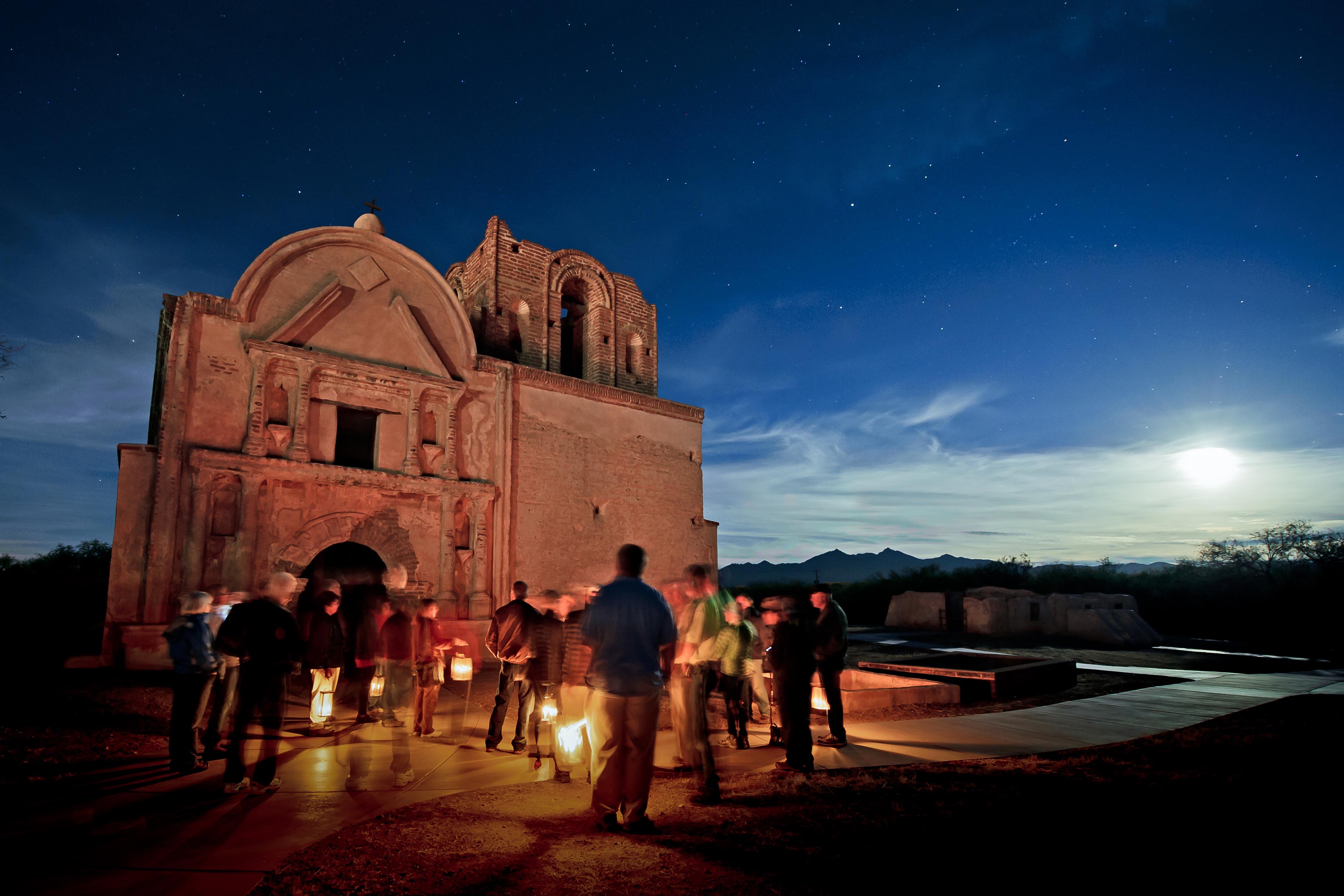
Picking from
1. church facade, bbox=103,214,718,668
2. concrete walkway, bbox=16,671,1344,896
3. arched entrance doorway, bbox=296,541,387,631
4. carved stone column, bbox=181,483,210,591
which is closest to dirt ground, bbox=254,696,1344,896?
concrete walkway, bbox=16,671,1344,896

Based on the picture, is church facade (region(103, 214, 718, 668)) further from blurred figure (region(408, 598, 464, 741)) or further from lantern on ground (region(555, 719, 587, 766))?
lantern on ground (region(555, 719, 587, 766))

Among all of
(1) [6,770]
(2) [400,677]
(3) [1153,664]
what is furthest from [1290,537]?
(1) [6,770]

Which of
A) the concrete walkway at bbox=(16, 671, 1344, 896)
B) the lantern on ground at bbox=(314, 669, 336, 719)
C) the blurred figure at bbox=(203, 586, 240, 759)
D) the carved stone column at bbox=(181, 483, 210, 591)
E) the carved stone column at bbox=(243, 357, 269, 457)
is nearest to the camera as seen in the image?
the concrete walkway at bbox=(16, 671, 1344, 896)

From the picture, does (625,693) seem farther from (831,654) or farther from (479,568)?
(479,568)

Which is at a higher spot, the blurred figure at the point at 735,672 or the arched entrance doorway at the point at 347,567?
the arched entrance doorway at the point at 347,567

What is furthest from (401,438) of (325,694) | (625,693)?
(625,693)

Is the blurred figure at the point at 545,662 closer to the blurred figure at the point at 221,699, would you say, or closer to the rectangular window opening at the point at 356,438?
the blurred figure at the point at 221,699

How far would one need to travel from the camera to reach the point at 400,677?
7.25m

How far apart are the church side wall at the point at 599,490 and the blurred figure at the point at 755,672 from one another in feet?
25.1

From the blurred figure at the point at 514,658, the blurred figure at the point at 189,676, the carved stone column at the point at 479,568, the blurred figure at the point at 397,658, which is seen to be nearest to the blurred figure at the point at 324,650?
the blurred figure at the point at 397,658

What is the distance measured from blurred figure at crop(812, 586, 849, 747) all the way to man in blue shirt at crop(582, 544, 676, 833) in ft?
9.06

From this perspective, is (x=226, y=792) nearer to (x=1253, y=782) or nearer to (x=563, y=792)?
(x=563, y=792)

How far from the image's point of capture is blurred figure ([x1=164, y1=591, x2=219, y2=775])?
5.54 metres

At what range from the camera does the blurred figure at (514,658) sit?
20.6 ft
